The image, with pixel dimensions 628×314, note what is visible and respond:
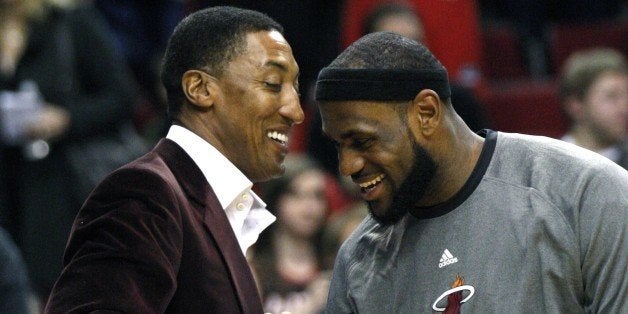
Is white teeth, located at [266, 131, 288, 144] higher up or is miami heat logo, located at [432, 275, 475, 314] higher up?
white teeth, located at [266, 131, 288, 144]

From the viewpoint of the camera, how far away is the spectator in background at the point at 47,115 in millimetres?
6125

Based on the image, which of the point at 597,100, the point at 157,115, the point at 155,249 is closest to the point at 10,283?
the point at 155,249

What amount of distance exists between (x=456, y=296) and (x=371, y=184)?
0.41 meters

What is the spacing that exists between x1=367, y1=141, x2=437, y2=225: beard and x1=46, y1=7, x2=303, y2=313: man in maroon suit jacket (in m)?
0.38

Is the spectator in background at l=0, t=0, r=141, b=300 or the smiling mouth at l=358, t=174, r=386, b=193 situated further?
the spectator in background at l=0, t=0, r=141, b=300

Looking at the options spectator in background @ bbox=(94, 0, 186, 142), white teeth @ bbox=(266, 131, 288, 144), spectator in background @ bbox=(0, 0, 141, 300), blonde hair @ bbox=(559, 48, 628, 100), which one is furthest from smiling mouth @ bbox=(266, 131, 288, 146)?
spectator in background @ bbox=(94, 0, 186, 142)

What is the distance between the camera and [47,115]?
242 inches

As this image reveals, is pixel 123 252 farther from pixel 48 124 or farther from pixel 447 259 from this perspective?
pixel 48 124

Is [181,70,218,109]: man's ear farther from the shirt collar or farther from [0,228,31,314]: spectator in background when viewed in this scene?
[0,228,31,314]: spectator in background

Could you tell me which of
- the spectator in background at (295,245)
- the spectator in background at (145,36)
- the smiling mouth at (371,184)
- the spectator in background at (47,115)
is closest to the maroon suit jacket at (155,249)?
the smiling mouth at (371,184)

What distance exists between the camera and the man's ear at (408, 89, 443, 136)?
12.3 feet

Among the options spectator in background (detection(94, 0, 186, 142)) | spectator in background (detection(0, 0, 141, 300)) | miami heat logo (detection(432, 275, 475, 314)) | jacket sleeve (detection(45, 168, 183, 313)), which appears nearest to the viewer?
jacket sleeve (detection(45, 168, 183, 313))

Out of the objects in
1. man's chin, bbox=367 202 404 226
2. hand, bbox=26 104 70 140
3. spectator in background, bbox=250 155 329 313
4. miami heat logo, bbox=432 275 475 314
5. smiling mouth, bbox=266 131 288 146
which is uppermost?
smiling mouth, bbox=266 131 288 146

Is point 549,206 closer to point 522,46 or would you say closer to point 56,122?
point 56,122
